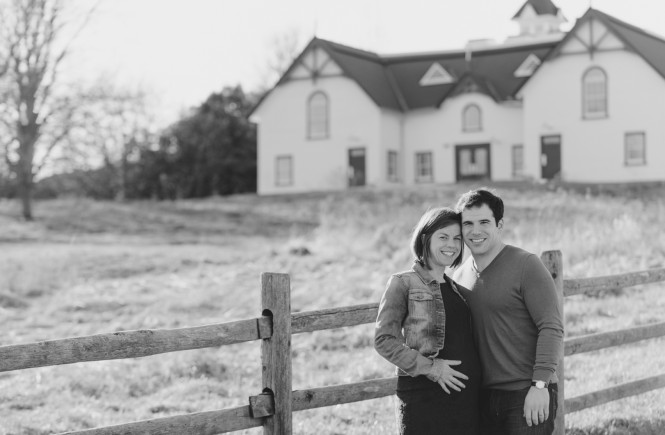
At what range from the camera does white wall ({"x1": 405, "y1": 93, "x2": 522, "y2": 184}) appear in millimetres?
40969

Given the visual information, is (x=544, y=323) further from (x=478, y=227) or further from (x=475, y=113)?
(x=475, y=113)

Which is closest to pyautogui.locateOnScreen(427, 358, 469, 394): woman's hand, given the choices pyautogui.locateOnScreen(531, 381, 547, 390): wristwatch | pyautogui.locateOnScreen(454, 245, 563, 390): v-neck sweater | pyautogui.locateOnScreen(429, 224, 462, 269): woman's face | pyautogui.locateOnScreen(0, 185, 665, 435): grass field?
pyautogui.locateOnScreen(454, 245, 563, 390): v-neck sweater

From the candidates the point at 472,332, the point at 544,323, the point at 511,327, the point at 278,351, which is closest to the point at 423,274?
the point at 472,332

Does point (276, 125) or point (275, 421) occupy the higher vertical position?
point (276, 125)

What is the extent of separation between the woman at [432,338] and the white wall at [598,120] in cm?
3379

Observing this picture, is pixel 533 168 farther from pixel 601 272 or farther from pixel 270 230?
pixel 601 272

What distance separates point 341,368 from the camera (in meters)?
11.6

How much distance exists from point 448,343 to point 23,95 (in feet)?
107

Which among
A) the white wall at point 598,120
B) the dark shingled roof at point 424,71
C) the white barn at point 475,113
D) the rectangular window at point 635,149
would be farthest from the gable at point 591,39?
the rectangular window at point 635,149

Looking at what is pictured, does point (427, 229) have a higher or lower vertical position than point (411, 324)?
higher

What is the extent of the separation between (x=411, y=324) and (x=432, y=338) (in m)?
0.13

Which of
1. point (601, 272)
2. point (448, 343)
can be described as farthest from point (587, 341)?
point (601, 272)

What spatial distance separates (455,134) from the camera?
41.8 m

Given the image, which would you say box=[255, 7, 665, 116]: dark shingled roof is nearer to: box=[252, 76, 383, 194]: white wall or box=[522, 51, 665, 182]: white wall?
box=[252, 76, 383, 194]: white wall
